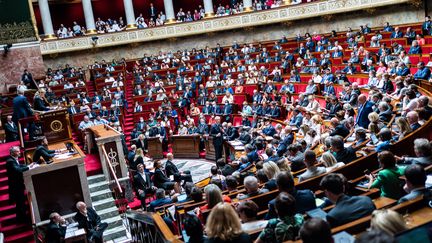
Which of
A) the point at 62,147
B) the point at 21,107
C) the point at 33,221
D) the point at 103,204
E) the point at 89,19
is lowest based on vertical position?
the point at 103,204

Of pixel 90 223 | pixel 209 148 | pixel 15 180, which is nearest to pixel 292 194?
pixel 90 223

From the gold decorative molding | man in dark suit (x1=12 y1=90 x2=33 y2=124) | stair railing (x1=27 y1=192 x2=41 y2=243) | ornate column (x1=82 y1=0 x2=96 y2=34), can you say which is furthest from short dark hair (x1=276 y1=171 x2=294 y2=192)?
ornate column (x1=82 y1=0 x2=96 y2=34)

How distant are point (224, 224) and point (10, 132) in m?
9.12

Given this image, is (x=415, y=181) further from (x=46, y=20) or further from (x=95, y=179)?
(x=46, y=20)

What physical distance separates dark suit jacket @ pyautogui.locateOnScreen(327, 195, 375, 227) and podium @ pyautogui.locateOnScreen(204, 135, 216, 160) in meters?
10.4

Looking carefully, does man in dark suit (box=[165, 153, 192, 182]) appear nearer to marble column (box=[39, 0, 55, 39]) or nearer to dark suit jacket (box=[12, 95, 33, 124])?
dark suit jacket (box=[12, 95, 33, 124])

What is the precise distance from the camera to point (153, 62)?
2198cm

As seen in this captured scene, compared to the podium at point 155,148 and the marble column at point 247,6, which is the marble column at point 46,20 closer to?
the marble column at point 247,6

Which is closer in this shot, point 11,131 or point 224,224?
point 224,224

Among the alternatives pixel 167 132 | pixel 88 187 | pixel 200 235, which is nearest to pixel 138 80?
pixel 167 132

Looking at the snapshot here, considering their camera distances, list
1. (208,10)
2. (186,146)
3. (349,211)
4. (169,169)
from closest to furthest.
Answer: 1. (349,211)
2. (169,169)
3. (186,146)
4. (208,10)

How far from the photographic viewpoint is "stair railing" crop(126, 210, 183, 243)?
4348 mm

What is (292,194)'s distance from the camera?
4.14 metres

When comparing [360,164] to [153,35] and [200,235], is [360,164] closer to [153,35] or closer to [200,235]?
[200,235]
